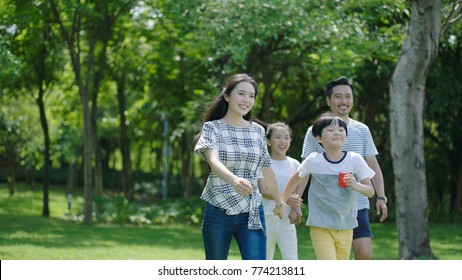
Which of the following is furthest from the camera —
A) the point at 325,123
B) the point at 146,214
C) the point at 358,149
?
the point at 146,214

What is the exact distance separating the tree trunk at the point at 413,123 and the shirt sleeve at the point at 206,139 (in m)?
6.38

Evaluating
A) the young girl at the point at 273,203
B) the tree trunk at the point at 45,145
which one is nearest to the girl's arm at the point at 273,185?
the young girl at the point at 273,203

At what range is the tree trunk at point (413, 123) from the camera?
1171 centimetres

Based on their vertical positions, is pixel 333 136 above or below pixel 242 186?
above

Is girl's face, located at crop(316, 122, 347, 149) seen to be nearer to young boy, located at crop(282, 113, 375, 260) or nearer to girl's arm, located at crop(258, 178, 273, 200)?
young boy, located at crop(282, 113, 375, 260)

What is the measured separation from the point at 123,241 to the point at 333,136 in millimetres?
10318

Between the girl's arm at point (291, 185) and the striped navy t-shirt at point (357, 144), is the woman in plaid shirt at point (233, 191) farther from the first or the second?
the striped navy t-shirt at point (357, 144)

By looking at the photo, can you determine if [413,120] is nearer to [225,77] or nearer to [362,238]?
[362,238]

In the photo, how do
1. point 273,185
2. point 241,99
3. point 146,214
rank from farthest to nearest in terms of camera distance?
point 146,214 < point 273,185 < point 241,99

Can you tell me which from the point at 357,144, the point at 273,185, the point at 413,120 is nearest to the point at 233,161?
the point at 273,185

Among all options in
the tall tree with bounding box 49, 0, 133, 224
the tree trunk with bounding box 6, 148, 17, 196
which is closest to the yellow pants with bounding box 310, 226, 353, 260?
the tall tree with bounding box 49, 0, 133, 224

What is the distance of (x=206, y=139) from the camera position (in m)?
6.02
